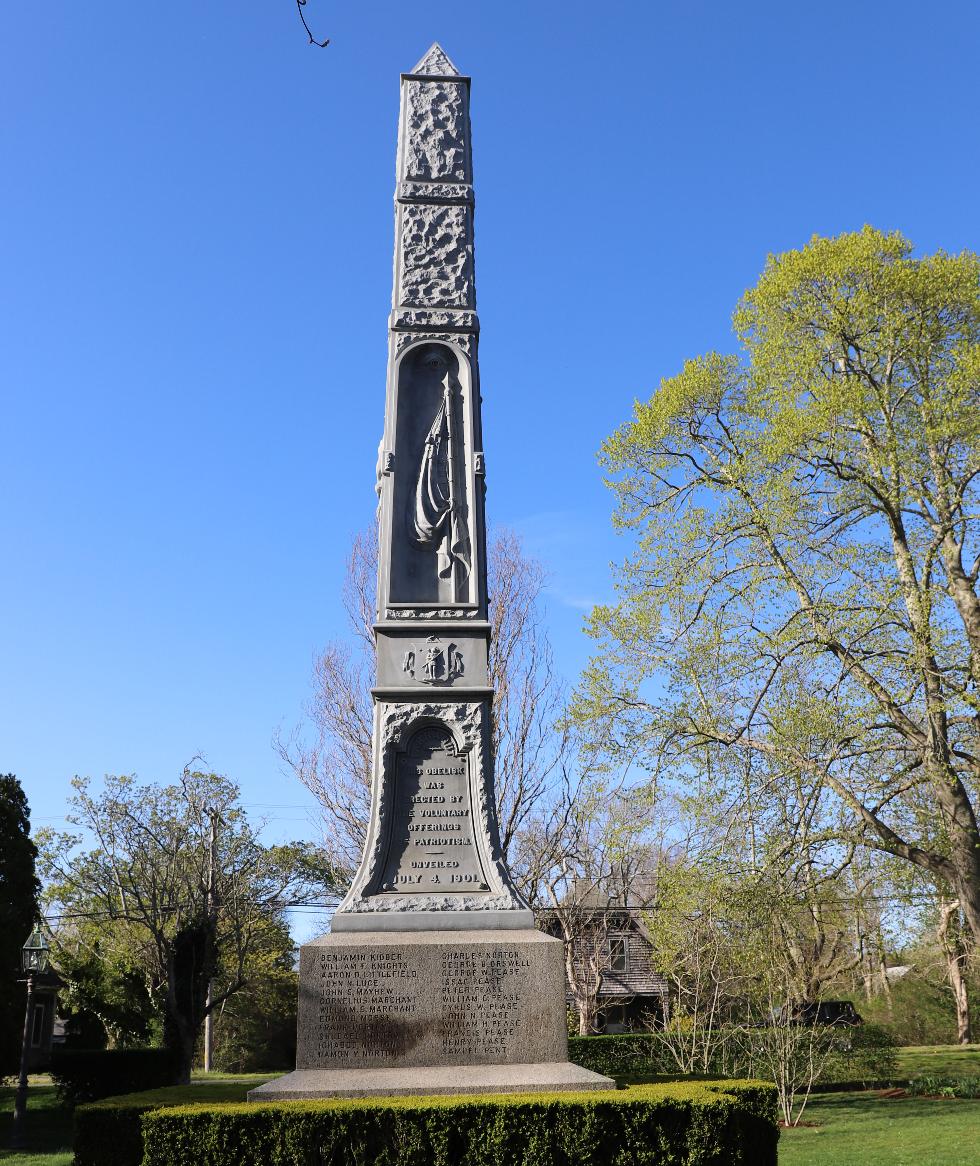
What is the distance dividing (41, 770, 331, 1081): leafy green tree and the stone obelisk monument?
58.1ft

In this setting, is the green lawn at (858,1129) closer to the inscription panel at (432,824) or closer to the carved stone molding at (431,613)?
the inscription panel at (432,824)

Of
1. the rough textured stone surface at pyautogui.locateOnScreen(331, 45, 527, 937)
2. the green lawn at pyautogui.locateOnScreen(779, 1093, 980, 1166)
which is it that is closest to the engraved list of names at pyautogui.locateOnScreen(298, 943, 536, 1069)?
the rough textured stone surface at pyautogui.locateOnScreen(331, 45, 527, 937)

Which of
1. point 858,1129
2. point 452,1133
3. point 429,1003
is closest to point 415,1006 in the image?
point 429,1003

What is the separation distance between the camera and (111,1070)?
2153cm

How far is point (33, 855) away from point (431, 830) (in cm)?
1785

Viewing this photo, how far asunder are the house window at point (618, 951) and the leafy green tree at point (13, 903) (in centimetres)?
1890

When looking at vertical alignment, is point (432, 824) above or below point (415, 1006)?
above

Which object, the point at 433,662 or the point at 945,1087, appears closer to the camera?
the point at 433,662

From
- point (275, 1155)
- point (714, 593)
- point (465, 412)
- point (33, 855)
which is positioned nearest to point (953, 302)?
point (714, 593)

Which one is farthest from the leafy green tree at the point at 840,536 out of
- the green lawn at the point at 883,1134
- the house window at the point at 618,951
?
the house window at the point at 618,951

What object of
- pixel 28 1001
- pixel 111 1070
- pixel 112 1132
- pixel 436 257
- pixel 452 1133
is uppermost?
pixel 436 257

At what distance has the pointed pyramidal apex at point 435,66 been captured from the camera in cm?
1095

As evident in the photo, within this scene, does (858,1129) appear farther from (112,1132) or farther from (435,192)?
(435,192)

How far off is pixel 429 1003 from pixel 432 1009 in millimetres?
46
